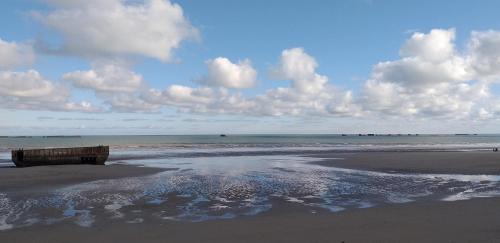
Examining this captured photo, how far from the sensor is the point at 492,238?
9805 millimetres

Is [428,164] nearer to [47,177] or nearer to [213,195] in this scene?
[213,195]

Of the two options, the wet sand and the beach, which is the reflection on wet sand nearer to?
the beach

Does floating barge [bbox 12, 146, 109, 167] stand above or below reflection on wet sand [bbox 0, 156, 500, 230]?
above

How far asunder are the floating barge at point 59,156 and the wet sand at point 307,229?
24352 millimetres

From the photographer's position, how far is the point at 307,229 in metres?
11.2

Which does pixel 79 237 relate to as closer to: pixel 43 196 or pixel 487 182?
pixel 43 196

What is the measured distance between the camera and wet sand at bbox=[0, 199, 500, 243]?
33.4 feet

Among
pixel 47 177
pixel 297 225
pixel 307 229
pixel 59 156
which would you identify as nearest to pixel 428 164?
pixel 297 225

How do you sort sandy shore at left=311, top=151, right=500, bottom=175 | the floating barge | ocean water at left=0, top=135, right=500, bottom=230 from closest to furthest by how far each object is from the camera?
ocean water at left=0, top=135, right=500, bottom=230 → sandy shore at left=311, top=151, right=500, bottom=175 → the floating barge

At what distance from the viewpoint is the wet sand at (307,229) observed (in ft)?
33.4

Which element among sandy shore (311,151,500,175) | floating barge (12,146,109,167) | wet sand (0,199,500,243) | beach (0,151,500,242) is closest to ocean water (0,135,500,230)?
beach (0,151,500,242)

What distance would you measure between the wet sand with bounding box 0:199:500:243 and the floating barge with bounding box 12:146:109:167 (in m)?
24.4

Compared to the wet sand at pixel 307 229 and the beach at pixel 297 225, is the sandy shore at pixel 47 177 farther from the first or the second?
the wet sand at pixel 307 229

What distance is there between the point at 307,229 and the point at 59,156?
2949cm
